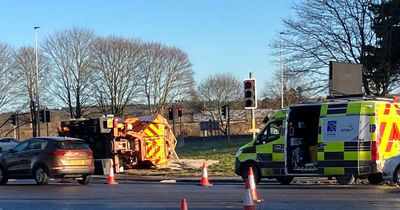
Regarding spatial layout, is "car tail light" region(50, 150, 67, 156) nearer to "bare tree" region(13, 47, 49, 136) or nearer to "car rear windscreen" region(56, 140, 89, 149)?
"car rear windscreen" region(56, 140, 89, 149)

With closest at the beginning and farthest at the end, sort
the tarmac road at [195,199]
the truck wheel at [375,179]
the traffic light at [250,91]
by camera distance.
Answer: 1. the tarmac road at [195,199]
2. the truck wheel at [375,179]
3. the traffic light at [250,91]

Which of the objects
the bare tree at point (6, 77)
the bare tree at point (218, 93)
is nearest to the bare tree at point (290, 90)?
the bare tree at point (218, 93)

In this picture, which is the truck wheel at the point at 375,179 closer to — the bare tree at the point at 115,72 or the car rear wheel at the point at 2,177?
the car rear wheel at the point at 2,177

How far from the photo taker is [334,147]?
17.3 m

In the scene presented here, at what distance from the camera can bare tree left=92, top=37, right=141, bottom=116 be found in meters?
74.3

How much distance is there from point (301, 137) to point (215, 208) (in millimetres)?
7146

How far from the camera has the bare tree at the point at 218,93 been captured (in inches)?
3622

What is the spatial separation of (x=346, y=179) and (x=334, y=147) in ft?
3.91

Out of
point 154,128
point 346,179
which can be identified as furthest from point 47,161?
point 346,179

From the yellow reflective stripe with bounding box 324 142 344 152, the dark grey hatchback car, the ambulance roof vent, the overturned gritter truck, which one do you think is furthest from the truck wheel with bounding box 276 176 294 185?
the overturned gritter truck

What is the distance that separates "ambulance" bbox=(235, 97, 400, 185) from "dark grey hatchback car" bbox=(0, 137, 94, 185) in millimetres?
5070

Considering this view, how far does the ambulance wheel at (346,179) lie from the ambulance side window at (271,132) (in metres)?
2.14

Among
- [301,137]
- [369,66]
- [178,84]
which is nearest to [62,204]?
[301,137]

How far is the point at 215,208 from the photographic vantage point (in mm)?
11953
